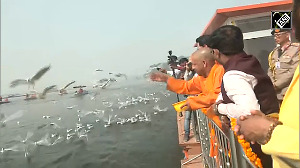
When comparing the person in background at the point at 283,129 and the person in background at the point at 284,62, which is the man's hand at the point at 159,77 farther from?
the person in background at the point at 283,129

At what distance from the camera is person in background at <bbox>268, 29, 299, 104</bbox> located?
9.88ft

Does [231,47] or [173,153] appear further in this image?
[173,153]

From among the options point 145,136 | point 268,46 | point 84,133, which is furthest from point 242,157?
point 84,133

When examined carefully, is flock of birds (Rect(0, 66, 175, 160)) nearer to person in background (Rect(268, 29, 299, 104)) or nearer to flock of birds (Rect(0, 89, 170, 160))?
flock of birds (Rect(0, 89, 170, 160))

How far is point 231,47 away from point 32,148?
23492 mm

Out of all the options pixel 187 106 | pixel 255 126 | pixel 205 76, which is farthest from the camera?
pixel 205 76

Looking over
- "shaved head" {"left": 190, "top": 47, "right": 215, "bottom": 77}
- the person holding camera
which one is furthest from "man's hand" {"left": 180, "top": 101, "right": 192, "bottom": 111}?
"shaved head" {"left": 190, "top": 47, "right": 215, "bottom": 77}

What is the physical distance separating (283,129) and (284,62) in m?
2.62

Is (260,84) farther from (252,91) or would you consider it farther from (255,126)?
(255,126)

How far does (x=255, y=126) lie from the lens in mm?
870

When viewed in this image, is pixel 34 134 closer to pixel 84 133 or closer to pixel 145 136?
pixel 84 133

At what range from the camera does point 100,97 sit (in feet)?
142

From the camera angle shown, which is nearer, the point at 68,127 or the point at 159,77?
the point at 159,77

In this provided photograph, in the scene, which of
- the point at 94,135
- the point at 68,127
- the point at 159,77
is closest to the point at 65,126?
the point at 68,127
